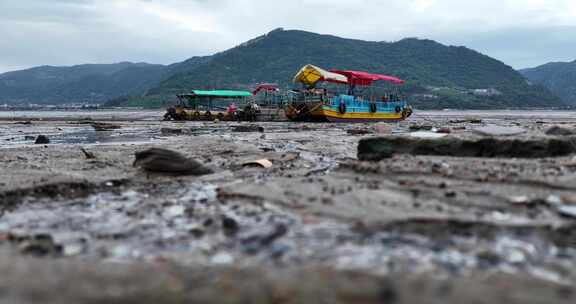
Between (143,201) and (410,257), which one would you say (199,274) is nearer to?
(410,257)

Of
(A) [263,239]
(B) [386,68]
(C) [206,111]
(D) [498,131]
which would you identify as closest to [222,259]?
(A) [263,239]

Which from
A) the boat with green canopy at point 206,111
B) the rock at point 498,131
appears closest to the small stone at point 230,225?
the rock at point 498,131

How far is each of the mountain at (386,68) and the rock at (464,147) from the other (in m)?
104

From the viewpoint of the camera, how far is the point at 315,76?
3344 cm

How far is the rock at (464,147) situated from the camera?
25.1 ft

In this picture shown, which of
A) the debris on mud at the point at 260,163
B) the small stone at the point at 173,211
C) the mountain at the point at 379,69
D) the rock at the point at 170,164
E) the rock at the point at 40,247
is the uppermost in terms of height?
the mountain at the point at 379,69

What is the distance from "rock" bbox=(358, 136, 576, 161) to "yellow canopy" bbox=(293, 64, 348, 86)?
25.1 meters

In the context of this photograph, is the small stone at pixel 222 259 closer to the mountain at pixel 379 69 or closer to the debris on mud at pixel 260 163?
the debris on mud at pixel 260 163

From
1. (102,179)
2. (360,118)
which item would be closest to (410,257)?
(102,179)

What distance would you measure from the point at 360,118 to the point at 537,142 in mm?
27095

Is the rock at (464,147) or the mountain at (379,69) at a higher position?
the mountain at (379,69)

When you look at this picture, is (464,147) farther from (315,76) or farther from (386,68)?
(386,68)

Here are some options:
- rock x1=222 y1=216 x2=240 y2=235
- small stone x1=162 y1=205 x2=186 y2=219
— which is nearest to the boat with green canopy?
small stone x1=162 y1=205 x2=186 y2=219

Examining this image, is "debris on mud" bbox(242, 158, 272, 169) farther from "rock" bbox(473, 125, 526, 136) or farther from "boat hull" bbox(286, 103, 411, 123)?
"boat hull" bbox(286, 103, 411, 123)
